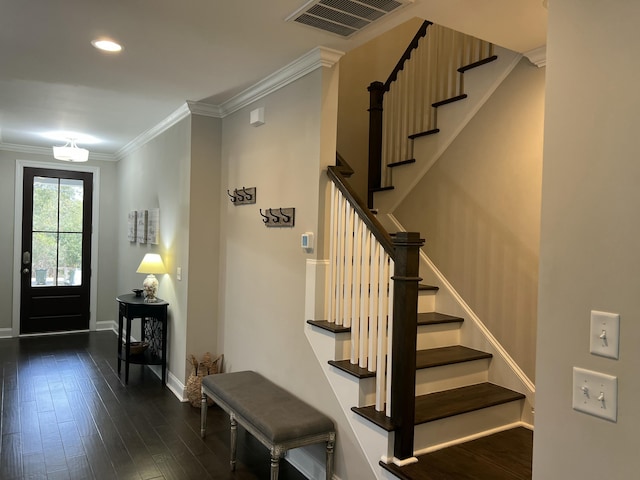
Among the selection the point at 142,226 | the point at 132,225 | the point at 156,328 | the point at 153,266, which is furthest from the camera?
the point at 132,225

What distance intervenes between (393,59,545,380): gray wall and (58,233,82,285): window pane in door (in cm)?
550

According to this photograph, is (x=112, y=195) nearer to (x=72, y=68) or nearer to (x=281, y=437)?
(x=72, y=68)

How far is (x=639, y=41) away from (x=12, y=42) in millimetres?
3248

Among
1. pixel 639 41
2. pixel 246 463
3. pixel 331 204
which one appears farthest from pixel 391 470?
pixel 639 41

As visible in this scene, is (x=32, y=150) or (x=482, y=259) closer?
(x=482, y=259)

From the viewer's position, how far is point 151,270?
15.7 feet

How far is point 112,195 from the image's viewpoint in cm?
722

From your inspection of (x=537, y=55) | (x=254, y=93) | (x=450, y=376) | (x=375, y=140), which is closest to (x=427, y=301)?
(x=450, y=376)

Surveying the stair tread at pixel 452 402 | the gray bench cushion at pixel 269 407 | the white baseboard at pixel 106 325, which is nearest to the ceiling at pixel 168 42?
the stair tread at pixel 452 402

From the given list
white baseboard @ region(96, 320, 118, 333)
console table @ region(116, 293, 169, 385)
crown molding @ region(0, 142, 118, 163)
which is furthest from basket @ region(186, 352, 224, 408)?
crown molding @ region(0, 142, 118, 163)

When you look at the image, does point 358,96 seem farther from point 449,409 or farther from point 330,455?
point 330,455

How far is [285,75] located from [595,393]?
2.71 metres

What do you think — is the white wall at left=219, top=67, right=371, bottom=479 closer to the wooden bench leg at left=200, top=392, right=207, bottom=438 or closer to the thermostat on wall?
the thermostat on wall

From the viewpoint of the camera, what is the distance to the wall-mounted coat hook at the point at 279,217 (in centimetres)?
323
